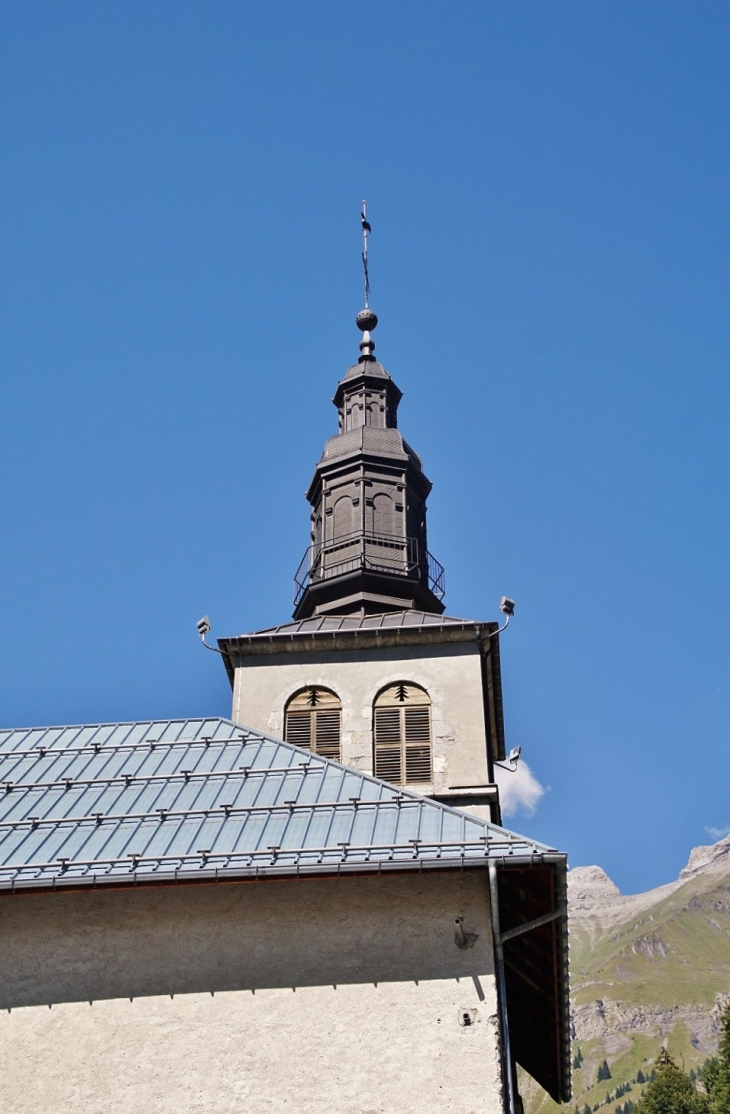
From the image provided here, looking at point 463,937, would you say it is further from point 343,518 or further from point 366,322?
point 366,322

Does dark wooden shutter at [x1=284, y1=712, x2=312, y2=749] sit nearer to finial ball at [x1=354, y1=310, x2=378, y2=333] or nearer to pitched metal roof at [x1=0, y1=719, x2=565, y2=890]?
pitched metal roof at [x1=0, y1=719, x2=565, y2=890]

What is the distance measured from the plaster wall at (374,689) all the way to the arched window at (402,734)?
0.48 ft

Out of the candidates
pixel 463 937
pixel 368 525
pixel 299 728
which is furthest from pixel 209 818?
pixel 368 525

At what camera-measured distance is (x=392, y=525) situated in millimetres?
27328

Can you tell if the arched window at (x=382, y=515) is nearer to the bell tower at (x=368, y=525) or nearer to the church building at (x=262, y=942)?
the bell tower at (x=368, y=525)

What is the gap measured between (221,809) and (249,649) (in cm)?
956

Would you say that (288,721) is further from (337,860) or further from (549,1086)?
(337,860)

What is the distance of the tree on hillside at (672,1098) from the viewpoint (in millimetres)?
62844

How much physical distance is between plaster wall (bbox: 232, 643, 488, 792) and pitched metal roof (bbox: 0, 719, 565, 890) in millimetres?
5504

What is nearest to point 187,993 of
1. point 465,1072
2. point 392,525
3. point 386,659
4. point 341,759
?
point 465,1072

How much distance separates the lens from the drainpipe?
39.3 ft

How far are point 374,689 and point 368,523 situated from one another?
519 cm

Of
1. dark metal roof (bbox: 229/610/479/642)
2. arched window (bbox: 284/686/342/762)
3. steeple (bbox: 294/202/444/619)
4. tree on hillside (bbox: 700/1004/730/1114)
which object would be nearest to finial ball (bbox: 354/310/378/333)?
steeple (bbox: 294/202/444/619)

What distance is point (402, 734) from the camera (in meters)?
22.6
